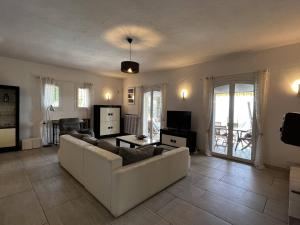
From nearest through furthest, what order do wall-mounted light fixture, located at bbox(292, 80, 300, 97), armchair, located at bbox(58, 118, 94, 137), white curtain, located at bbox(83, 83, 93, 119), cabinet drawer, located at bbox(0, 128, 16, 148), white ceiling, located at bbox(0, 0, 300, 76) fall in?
white ceiling, located at bbox(0, 0, 300, 76) → wall-mounted light fixture, located at bbox(292, 80, 300, 97) → cabinet drawer, located at bbox(0, 128, 16, 148) → armchair, located at bbox(58, 118, 94, 137) → white curtain, located at bbox(83, 83, 93, 119)

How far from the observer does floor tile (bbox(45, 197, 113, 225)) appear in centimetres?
191

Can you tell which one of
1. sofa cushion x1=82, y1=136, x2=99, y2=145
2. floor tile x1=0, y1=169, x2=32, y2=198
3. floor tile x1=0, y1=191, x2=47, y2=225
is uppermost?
sofa cushion x1=82, y1=136, x2=99, y2=145

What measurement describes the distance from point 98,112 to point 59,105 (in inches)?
53.9

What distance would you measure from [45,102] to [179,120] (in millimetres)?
4396

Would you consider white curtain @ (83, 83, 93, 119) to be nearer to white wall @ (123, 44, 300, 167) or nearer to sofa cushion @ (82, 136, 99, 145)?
sofa cushion @ (82, 136, 99, 145)

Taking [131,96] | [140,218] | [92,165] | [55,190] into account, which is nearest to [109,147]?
[92,165]

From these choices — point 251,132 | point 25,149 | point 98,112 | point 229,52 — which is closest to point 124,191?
point 251,132

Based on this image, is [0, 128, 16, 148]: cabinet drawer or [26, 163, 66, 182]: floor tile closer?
[26, 163, 66, 182]: floor tile

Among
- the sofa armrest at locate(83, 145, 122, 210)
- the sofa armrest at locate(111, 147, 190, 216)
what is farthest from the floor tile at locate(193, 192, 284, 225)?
the sofa armrest at locate(83, 145, 122, 210)

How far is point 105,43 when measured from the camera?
346 cm

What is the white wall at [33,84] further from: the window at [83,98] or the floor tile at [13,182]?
the floor tile at [13,182]

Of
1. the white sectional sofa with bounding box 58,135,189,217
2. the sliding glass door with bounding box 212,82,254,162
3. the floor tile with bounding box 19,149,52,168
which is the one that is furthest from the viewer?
the sliding glass door with bounding box 212,82,254,162

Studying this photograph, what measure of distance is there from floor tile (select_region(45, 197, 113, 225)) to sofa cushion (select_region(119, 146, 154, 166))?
2.23 ft

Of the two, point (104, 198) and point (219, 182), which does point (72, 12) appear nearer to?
point (104, 198)
